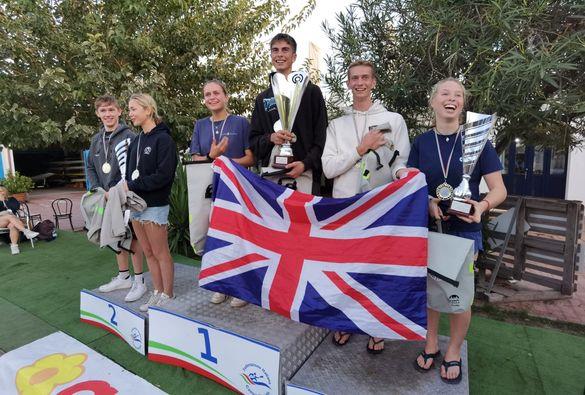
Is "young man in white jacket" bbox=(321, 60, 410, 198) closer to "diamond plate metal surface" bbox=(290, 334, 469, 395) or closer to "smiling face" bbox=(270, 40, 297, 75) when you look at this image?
"smiling face" bbox=(270, 40, 297, 75)

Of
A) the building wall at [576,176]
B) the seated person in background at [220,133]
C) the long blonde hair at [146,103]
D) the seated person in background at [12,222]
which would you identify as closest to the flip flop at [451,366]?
the seated person in background at [220,133]

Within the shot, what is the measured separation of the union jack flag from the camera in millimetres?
1802

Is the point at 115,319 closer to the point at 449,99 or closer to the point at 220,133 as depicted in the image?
the point at 220,133

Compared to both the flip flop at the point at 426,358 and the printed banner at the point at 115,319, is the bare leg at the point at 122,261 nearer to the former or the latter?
the printed banner at the point at 115,319

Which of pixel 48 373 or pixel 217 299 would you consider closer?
pixel 48 373

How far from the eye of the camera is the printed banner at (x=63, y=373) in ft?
7.04

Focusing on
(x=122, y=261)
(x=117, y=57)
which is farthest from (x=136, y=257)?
(x=117, y=57)

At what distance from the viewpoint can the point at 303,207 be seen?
2104 millimetres

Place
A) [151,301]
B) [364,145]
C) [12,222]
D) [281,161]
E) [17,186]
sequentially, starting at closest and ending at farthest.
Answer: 1. [364,145]
2. [281,161]
3. [151,301]
4. [12,222]
5. [17,186]

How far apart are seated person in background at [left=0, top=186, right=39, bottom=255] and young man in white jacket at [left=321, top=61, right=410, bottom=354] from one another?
19.1ft

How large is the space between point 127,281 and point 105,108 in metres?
1.68

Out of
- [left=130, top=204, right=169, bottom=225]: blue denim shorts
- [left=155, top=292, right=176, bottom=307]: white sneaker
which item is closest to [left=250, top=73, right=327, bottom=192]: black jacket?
[left=130, top=204, right=169, bottom=225]: blue denim shorts

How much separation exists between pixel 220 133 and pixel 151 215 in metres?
0.87

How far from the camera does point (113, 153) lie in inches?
125
